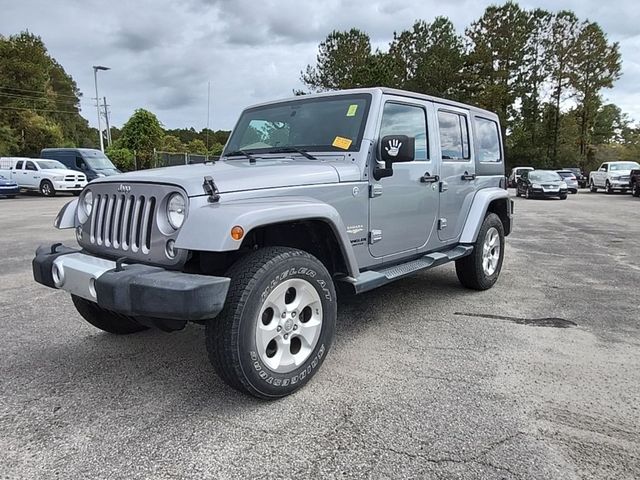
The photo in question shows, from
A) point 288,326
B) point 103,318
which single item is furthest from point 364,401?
point 103,318

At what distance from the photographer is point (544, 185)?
2238 centimetres

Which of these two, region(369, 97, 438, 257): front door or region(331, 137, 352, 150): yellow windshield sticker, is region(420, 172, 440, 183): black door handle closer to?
region(369, 97, 438, 257): front door

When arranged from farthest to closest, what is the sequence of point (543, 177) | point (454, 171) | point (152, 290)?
point (543, 177) < point (454, 171) < point (152, 290)

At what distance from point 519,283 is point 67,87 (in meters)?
71.0

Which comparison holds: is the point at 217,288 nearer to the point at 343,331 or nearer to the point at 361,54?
the point at 343,331

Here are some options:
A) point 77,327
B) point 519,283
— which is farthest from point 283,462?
point 519,283

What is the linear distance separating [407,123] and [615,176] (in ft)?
86.1

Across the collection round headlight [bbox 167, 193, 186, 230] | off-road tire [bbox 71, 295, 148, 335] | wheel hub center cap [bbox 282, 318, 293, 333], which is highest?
round headlight [bbox 167, 193, 186, 230]

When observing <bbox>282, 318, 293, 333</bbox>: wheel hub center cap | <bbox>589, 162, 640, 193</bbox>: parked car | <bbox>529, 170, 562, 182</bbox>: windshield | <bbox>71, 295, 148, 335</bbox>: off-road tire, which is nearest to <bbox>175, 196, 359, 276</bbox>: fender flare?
<bbox>282, 318, 293, 333</bbox>: wheel hub center cap

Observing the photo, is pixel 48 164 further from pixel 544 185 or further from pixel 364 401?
pixel 364 401

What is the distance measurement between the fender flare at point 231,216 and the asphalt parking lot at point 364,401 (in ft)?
3.13

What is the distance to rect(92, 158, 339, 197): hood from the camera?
275cm

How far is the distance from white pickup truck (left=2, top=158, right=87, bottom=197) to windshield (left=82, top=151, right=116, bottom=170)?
1.41 metres

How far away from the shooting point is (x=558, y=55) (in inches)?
1726
